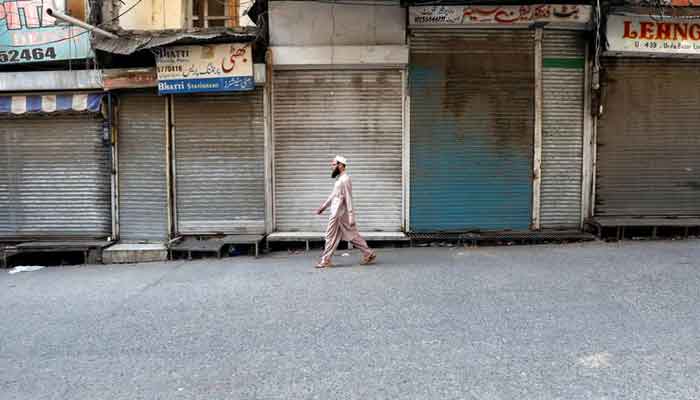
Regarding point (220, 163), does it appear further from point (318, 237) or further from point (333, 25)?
point (333, 25)

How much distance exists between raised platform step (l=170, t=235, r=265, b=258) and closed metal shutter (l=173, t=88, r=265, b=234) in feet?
1.25

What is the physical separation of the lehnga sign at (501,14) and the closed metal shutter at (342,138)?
120 cm

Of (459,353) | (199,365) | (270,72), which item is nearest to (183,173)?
(270,72)

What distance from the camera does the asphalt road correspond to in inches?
163

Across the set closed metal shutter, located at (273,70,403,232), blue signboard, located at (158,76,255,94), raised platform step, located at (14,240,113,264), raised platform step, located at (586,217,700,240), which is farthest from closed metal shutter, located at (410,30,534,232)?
raised platform step, located at (14,240,113,264)

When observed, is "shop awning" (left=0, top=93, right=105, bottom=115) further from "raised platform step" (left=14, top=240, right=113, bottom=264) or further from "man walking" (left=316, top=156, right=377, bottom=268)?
"man walking" (left=316, top=156, right=377, bottom=268)

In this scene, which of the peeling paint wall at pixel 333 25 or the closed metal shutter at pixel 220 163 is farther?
the closed metal shutter at pixel 220 163

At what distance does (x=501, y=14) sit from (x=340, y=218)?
5.03 meters

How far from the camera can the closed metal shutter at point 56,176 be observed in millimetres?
11172

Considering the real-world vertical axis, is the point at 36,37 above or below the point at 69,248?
above

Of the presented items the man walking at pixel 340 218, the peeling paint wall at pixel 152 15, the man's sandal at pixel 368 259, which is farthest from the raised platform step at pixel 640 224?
the peeling paint wall at pixel 152 15

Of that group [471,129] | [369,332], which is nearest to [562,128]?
[471,129]

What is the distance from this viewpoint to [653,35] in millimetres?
10469

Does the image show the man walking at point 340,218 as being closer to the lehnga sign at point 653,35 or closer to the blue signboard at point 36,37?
the lehnga sign at point 653,35
